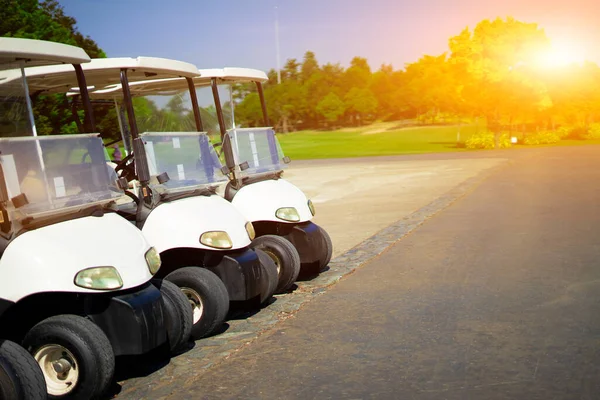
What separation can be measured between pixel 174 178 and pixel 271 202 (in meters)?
1.46

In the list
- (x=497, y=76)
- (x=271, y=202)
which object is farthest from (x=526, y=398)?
(x=497, y=76)

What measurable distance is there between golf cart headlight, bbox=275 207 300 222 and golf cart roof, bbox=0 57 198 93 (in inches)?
63.4

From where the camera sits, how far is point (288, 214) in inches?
291

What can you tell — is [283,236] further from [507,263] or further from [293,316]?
[507,263]

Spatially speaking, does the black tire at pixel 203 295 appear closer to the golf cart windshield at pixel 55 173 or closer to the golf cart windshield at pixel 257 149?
the golf cart windshield at pixel 55 173

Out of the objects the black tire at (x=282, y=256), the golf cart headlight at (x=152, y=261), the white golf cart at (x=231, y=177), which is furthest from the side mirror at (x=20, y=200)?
the black tire at (x=282, y=256)

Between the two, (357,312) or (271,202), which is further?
(271,202)

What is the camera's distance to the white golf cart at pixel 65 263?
4234 millimetres

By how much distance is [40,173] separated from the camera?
470 centimetres

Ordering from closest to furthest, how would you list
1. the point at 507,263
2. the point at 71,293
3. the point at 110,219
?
the point at 71,293
the point at 110,219
the point at 507,263

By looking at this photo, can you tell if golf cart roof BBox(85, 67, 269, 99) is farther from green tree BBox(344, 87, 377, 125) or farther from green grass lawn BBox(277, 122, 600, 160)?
green tree BBox(344, 87, 377, 125)

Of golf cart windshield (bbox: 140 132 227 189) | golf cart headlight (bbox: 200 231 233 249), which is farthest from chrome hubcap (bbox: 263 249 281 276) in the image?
golf cart headlight (bbox: 200 231 233 249)

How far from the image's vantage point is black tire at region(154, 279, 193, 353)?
195 inches

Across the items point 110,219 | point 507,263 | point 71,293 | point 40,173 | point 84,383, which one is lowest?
point 507,263
